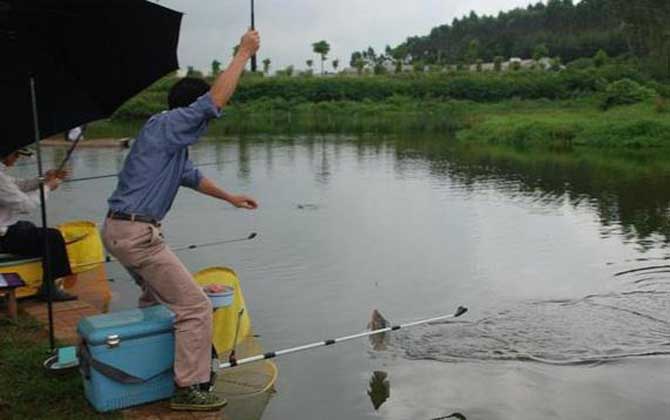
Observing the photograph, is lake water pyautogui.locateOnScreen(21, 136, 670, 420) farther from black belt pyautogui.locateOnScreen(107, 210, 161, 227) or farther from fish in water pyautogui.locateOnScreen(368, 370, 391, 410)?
black belt pyautogui.locateOnScreen(107, 210, 161, 227)

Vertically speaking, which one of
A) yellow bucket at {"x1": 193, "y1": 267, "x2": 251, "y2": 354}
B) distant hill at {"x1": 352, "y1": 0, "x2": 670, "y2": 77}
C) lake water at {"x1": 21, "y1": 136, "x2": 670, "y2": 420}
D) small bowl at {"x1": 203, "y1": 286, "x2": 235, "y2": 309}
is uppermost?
distant hill at {"x1": 352, "y1": 0, "x2": 670, "y2": 77}

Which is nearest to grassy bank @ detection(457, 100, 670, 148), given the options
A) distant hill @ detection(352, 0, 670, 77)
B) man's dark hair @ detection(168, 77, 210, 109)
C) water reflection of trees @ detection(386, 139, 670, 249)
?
water reflection of trees @ detection(386, 139, 670, 249)

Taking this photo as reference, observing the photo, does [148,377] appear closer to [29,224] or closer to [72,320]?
[72,320]

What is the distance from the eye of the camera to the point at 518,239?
1009 centimetres

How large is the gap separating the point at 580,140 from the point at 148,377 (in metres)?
24.9

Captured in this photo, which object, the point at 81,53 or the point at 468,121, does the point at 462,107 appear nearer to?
the point at 468,121

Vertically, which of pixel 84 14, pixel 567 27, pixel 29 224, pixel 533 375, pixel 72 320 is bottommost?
pixel 533 375

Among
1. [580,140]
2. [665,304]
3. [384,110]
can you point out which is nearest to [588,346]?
[665,304]

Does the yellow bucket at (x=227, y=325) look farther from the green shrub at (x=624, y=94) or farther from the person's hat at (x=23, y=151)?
the green shrub at (x=624, y=94)

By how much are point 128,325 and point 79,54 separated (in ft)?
5.17

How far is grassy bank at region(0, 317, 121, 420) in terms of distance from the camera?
12.1ft

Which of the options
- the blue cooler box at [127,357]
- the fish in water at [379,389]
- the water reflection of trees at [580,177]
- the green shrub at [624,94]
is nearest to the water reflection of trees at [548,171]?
the water reflection of trees at [580,177]

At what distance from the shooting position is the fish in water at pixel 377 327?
5788 millimetres

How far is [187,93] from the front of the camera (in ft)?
11.5
